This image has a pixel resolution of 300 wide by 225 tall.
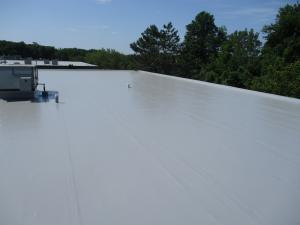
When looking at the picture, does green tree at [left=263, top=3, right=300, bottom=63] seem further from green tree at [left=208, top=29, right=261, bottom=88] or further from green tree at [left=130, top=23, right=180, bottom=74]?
green tree at [left=130, top=23, right=180, bottom=74]

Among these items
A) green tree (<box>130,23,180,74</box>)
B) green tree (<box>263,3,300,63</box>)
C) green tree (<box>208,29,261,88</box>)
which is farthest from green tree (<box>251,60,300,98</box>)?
green tree (<box>130,23,180,74</box>)

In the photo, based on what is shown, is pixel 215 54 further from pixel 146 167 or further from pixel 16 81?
pixel 146 167

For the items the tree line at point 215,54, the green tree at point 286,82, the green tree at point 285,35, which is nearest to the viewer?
the green tree at point 286,82

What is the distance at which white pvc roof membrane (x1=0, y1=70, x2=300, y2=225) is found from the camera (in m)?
1.81

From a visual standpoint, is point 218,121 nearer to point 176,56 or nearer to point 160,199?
point 160,199

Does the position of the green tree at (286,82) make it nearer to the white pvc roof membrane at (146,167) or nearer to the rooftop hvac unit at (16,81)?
the white pvc roof membrane at (146,167)

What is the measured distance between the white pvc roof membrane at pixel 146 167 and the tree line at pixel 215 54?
15.5 m

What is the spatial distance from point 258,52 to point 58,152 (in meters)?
28.0

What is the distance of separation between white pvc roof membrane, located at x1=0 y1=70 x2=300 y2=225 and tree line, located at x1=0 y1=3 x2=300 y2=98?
50.8 ft

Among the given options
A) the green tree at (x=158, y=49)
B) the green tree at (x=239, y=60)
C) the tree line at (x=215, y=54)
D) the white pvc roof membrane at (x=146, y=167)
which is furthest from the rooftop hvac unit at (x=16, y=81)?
the green tree at (x=158, y=49)

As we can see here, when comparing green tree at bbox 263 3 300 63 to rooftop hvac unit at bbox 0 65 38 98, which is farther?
green tree at bbox 263 3 300 63

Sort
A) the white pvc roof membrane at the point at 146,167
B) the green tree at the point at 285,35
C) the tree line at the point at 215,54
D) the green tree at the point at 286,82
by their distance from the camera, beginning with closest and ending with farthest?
1. the white pvc roof membrane at the point at 146,167
2. the green tree at the point at 286,82
3. the tree line at the point at 215,54
4. the green tree at the point at 285,35

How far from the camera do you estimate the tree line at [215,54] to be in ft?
71.8

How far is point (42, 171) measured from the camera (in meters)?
2.37
